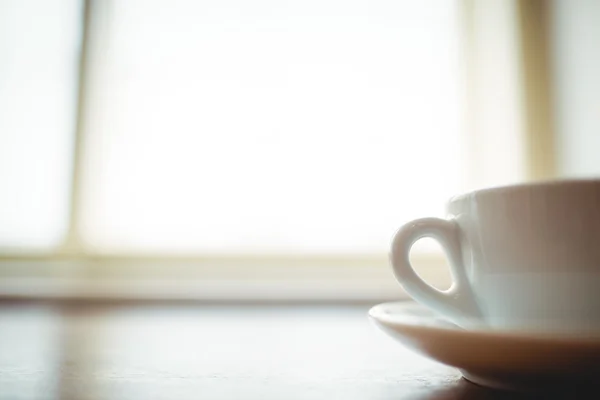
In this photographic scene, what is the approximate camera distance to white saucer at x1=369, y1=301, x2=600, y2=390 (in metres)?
0.19

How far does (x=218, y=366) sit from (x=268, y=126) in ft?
3.57

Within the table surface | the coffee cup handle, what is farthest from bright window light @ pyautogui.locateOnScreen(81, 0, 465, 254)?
the coffee cup handle

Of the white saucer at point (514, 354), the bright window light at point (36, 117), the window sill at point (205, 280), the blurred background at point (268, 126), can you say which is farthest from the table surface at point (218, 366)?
the bright window light at point (36, 117)

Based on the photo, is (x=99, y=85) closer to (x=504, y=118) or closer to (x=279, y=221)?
(x=279, y=221)

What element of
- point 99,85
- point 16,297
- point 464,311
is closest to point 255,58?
point 99,85

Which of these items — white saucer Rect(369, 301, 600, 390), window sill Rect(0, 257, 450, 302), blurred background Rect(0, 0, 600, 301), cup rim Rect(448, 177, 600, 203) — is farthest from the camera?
blurred background Rect(0, 0, 600, 301)

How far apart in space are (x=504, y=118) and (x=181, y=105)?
93cm

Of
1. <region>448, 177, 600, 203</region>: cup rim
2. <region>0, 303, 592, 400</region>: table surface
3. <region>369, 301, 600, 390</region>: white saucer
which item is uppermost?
<region>448, 177, 600, 203</region>: cup rim

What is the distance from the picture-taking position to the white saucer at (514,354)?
0.19m

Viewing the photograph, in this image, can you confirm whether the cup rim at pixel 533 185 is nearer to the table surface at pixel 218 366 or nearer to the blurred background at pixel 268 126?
the table surface at pixel 218 366

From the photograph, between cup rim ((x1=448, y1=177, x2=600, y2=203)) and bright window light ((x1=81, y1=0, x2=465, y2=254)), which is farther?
bright window light ((x1=81, y1=0, x2=465, y2=254))

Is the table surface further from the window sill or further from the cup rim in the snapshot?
the window sill

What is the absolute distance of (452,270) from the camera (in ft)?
1.22

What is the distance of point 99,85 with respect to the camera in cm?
140
